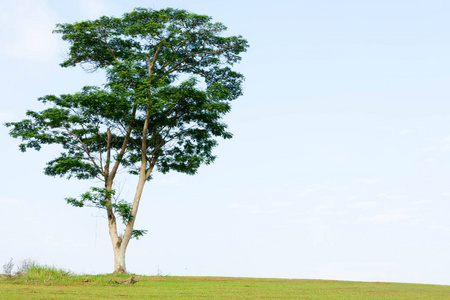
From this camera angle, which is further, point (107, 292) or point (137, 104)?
point (137, 104)

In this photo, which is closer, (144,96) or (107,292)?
(107,292)

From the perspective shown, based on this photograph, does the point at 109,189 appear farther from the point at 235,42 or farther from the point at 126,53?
the point at 235,42

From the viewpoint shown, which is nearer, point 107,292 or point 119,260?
point 107,292

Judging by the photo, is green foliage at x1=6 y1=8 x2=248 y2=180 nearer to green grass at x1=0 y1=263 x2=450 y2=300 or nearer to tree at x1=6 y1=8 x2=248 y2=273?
tree at x1=6 y1=8 x2=248 y2=273

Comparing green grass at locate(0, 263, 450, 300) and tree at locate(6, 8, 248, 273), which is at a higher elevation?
tree at locate(6, 8, 248, 273)

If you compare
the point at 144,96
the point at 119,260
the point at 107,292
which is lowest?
the point at 107,292

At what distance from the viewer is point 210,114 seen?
850 inches

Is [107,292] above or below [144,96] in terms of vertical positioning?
below


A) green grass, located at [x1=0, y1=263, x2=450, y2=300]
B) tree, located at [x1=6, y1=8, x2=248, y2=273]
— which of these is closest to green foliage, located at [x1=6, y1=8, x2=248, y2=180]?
tree, located at [x1=6, y1=8, x2=248, y2=273]

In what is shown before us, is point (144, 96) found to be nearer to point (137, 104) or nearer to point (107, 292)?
point (137, 104)

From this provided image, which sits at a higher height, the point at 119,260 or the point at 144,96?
the point at 144,96

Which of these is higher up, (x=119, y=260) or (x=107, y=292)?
(x=119, y=260)

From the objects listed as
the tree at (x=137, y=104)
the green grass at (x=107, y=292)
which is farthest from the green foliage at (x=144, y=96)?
the green grass at (x=107, y=292)

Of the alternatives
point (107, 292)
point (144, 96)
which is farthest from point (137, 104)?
point (107, 292)
